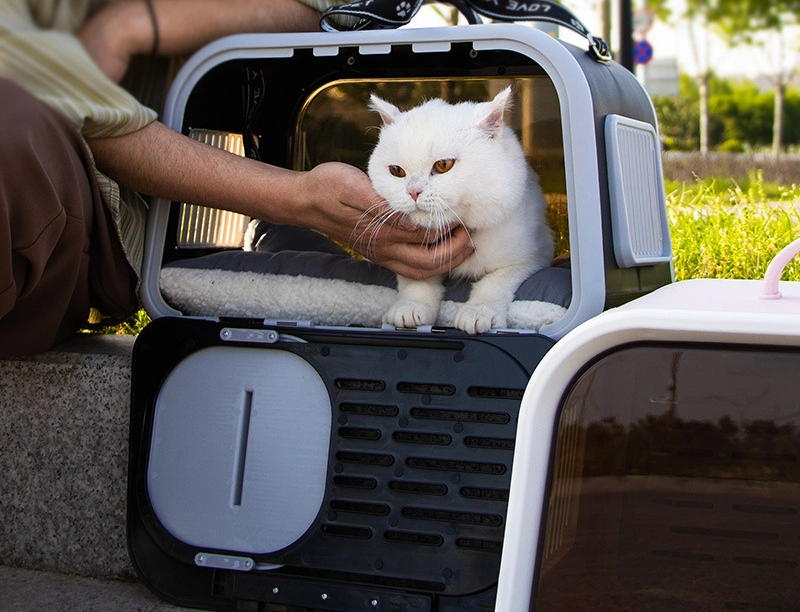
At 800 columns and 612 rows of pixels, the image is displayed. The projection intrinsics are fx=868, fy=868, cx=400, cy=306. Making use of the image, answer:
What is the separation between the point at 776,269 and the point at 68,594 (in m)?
1.05

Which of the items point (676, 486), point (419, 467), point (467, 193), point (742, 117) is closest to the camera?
point (676, 486)

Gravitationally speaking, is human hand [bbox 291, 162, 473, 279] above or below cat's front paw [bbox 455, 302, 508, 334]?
above

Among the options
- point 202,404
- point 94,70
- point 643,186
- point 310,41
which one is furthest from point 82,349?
point 643,186

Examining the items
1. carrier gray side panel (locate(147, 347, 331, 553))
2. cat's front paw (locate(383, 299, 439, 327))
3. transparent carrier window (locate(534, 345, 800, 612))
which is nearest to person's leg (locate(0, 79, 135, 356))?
carrier gray side panel (locate(147, 347, 331, 553))

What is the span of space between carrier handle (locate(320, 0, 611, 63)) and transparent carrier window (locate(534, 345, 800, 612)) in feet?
2.60

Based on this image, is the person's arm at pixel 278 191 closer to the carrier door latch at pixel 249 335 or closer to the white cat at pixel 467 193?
the white cat at pixel 467 193

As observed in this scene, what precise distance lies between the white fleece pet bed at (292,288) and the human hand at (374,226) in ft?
0.22

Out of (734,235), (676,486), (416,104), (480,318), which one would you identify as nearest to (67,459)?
(480,318)

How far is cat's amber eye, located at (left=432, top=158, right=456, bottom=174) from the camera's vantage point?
4.03ft

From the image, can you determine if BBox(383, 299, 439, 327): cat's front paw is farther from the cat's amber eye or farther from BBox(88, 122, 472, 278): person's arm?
the cat's amber eye

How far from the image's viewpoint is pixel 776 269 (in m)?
0.73

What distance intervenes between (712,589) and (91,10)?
0.89 meters

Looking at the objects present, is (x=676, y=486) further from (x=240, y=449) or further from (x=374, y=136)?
(x=374, y=136)

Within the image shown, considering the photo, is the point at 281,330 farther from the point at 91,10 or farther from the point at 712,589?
the point at 712,589
